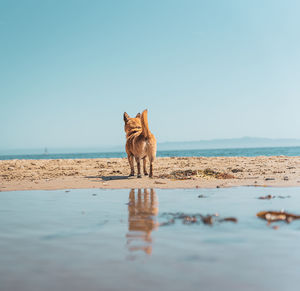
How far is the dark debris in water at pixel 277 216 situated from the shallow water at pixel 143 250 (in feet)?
0.44

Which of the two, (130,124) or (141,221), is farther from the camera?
(130,124)

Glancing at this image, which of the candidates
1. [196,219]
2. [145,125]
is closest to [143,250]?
[196,219]

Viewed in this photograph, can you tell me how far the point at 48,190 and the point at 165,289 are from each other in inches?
284

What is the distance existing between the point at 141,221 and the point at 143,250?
1388 mm

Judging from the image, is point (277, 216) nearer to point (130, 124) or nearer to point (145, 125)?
point (145, 125)

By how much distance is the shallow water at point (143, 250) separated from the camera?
2471 millimetres

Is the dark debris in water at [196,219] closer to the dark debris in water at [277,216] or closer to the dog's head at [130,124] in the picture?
the dark debris in water at [277,216]

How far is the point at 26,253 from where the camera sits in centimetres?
320

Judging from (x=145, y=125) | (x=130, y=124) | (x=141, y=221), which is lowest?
(x=141, y=221)

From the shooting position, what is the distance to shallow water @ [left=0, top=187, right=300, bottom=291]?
2.47 meters

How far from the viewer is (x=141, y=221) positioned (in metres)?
4.57

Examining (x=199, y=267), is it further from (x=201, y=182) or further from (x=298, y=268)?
(x=201, y=182)

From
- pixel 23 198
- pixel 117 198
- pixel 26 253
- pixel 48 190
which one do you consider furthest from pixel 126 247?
pixel 48 190

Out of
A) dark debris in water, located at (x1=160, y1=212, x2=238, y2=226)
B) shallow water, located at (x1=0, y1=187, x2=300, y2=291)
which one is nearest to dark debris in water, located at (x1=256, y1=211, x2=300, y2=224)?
shallow water, located at (x1=0, y1=187, x2=300, y2=291)
